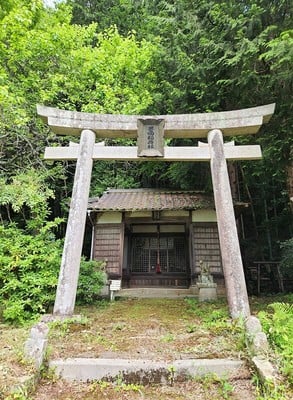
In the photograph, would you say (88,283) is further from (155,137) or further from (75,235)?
(155,137)

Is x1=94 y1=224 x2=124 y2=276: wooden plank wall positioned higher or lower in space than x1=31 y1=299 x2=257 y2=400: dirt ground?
higher

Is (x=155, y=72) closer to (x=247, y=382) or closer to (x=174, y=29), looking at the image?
(x=174, y=29)

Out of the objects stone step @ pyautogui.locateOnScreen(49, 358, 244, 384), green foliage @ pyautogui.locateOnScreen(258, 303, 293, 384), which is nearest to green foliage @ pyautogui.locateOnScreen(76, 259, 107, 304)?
stone step @ pyautogui.locateOnScreen(49, 358, 244, 384)

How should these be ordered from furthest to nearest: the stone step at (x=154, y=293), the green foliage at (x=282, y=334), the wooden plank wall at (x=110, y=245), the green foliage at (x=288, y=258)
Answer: the wooden plank wall at (x=110, y=245)
the stone step at (x=154, y=293)
the green foliage at (x=288, y=258)
the green foliage at (x=282, y=334)

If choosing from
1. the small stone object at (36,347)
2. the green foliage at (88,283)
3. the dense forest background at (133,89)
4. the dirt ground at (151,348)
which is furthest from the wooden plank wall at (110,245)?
the small stone object at (36,347)

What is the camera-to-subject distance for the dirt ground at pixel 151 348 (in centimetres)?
298

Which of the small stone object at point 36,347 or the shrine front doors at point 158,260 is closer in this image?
the small stone object at point 36,347

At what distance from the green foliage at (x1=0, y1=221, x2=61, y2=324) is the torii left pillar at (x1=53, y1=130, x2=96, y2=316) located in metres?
0.84

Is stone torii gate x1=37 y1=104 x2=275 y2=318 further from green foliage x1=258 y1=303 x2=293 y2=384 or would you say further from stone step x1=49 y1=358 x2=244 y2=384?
stone step x1=49 y1=358 x2=244 y2=384

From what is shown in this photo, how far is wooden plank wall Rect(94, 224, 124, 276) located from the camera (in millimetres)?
9969

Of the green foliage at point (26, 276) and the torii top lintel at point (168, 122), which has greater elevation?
the torii top lintel at point (168, 122)

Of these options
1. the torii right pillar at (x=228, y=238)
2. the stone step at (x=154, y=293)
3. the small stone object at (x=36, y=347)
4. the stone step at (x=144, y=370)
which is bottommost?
the stone step at (x=144, y=370)

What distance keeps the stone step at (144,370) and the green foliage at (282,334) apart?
0.48 metres

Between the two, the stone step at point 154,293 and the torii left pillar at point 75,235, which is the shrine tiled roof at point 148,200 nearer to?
the stone step at point 154,293
